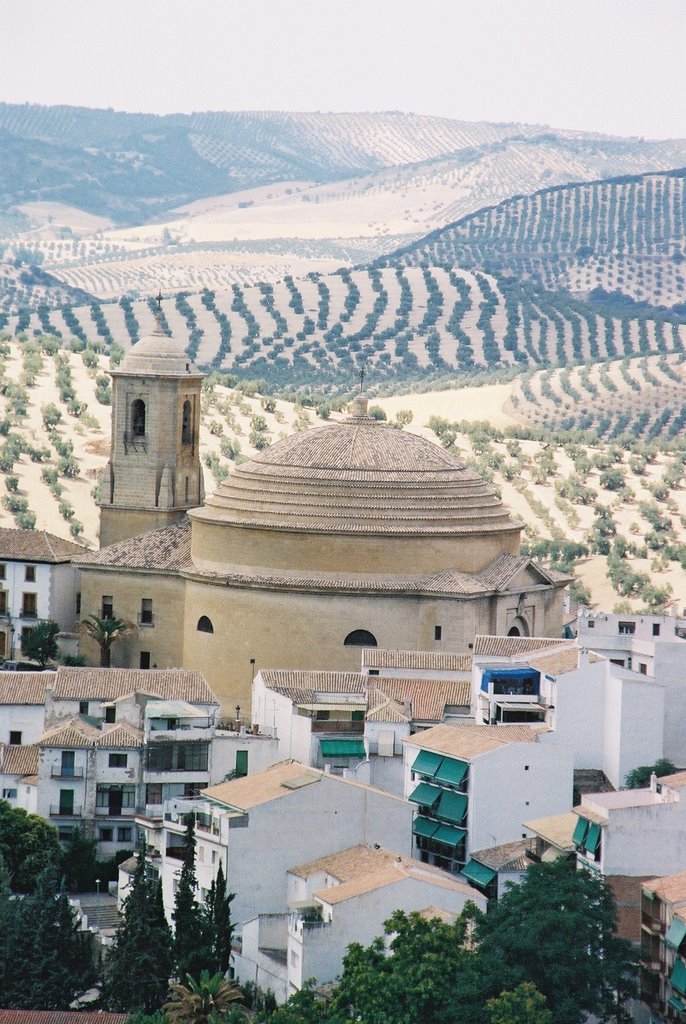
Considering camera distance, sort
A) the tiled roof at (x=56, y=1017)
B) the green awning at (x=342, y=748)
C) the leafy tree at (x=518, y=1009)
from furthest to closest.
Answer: the green awning at (x=342, y=748) → the tiled roof at (x=56, y=1017) → the leafy tree at (x=518, y=1009)

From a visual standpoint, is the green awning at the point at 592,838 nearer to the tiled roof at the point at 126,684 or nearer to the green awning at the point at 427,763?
the green awning at the point at 427,763

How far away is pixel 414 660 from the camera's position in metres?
60.2

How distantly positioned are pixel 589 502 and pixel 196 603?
37292 millimetres

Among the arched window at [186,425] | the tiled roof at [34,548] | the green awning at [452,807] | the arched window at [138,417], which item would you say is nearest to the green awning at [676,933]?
the green awning at [452,807]

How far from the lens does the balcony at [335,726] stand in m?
55.6

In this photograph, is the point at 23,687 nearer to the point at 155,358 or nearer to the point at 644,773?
the point at 155,358

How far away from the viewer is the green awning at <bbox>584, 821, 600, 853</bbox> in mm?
47250

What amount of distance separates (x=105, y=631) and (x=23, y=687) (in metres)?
6.52

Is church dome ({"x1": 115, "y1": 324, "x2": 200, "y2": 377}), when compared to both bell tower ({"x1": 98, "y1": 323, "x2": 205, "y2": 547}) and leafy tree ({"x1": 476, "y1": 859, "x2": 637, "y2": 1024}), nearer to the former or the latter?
bell tower ({"x1": 98, "y1": 323, "x2": 205, "y2": 547})

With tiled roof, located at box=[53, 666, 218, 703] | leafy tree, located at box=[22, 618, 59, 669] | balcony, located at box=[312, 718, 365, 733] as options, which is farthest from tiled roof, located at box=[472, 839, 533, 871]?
leafy tree, located at box=[22, 618, 59, 669]

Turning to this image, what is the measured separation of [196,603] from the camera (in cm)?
6378

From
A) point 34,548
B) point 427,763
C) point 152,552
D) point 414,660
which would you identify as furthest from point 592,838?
point 34,548

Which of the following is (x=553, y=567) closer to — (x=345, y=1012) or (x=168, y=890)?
(x=168, y=890)

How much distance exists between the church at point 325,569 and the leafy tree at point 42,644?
881mm
